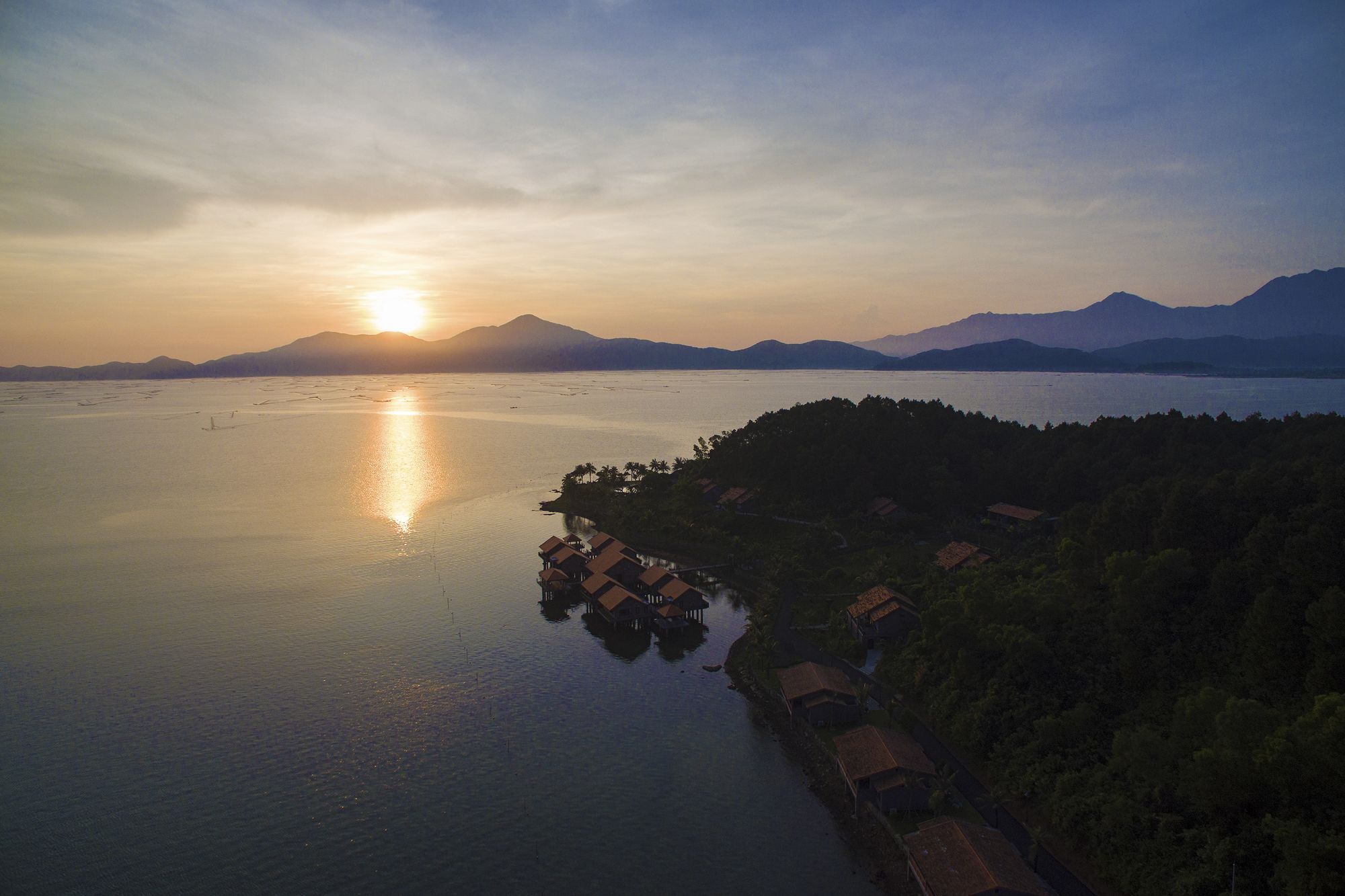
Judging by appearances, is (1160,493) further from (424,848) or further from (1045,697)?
(424,848)

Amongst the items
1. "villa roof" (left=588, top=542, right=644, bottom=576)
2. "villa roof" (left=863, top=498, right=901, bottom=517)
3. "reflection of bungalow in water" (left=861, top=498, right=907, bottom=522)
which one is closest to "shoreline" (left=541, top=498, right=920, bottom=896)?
"villa roof" (left=588, top=542, right=644, bottom=576)

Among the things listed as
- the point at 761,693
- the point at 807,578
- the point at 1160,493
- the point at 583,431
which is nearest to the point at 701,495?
the point at 807,578

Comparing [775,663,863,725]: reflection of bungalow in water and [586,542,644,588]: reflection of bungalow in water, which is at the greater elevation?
[586,542,644,588]: reflection of bungalow in water

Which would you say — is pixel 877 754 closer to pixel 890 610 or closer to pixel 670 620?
pixel 890 610

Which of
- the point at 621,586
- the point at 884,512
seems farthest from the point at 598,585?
the point at 884,512

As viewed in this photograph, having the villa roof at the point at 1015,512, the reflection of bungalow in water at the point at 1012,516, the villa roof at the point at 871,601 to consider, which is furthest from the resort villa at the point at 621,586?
the villa roof at the point at 1015,512

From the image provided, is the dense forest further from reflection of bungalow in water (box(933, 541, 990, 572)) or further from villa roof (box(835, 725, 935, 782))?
villa roof (box(835, 725, 935, 782))

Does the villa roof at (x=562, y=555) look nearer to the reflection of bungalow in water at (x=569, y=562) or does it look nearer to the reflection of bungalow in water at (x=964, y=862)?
the reflection of bungalow in water at (x=569, y=562)
